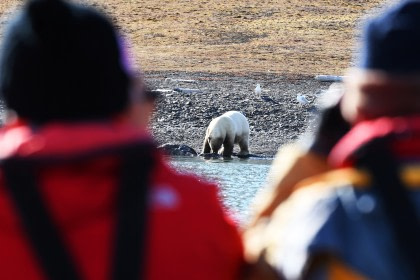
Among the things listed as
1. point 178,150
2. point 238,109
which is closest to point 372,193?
point 178,150

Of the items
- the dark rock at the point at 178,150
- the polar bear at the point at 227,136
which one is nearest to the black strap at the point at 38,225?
the dark rock at the point at 178,150

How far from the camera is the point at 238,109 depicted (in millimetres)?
22344

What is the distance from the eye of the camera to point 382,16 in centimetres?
240

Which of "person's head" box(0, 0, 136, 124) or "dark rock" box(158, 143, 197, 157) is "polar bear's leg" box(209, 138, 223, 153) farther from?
"person's head" box(0, 0, 136, 124)

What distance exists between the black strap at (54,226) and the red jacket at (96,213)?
0.05ft

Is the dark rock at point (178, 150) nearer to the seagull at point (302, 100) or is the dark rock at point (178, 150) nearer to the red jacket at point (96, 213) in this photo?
the seagull at point (302, 100)

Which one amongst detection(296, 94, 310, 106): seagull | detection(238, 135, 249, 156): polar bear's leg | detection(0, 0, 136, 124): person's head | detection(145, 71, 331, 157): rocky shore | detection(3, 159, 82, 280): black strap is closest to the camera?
detection(3, 159, 82, 280): black strap

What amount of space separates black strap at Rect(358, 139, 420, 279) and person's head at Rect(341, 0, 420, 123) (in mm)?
127

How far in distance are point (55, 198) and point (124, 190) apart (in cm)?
12

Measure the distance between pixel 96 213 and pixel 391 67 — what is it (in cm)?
60

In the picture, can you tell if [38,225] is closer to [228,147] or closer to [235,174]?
[235,174]

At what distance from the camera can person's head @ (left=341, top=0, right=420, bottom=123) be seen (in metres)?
2.36

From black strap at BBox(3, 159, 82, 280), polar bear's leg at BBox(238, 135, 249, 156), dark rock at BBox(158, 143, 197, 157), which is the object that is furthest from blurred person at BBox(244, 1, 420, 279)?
polar bear's leg at BBox(238, 135, 249, 156)

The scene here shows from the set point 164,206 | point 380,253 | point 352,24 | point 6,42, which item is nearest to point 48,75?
point 6,42
